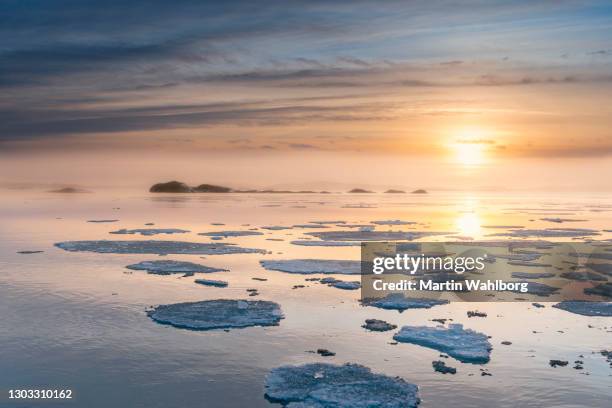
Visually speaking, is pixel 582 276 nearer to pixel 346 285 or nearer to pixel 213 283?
pixel 346 285

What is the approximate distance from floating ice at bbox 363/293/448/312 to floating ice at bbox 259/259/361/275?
223 inches

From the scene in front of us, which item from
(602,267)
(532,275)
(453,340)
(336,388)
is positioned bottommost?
(336,388)

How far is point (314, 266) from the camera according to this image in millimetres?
28562

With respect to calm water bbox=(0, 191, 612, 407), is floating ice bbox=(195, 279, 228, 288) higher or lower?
higher

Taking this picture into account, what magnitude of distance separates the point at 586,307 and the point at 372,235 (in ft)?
83.4

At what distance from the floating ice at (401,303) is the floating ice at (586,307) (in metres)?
4.09

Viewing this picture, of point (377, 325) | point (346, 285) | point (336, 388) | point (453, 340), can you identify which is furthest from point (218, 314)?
point (453, 340)

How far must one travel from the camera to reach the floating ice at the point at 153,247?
3453cm

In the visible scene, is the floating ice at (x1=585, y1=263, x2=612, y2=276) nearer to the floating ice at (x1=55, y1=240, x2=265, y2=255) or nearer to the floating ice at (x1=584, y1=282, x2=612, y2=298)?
the floating ice at (x1=584, y1=282, x2=612, y2=298)

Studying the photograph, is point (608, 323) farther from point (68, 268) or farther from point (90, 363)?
point (68, 268)

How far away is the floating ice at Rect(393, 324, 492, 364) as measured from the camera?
1502cm

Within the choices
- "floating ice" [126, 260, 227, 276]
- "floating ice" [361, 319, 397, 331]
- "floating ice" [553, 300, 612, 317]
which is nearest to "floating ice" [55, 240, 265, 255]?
"floating ice" [126, 260, 227, 276]

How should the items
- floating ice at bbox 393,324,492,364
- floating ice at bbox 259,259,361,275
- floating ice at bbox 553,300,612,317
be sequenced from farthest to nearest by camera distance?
1. floating ice at bbox 259,259,361,275
2. floating ice at bbox 553,300,612,317
3. floating ice at bbox 393,324,492,364

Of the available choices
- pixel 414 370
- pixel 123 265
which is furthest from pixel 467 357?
pixel 123 265
